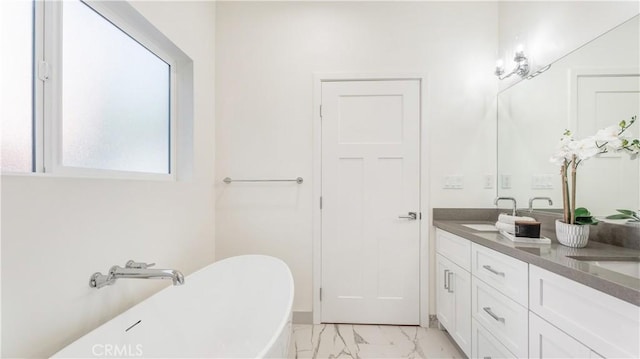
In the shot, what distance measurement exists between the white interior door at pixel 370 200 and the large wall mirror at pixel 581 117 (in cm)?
72

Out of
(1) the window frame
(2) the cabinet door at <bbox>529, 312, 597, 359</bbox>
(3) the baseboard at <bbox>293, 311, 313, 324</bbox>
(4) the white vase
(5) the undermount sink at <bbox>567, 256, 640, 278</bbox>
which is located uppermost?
(1) the window frame

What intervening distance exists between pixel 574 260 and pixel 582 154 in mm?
548

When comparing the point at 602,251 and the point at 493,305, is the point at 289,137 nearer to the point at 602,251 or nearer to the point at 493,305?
the point at 493,305

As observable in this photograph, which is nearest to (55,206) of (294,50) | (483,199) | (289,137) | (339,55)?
(289,137)

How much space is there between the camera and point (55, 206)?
38.1 inches

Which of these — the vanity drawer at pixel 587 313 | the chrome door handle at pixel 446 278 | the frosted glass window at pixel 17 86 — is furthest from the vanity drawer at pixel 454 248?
the frosted glass window at pixel 17 86

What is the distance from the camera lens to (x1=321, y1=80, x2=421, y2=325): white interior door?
2195mm

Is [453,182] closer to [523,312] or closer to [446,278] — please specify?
[446,278]

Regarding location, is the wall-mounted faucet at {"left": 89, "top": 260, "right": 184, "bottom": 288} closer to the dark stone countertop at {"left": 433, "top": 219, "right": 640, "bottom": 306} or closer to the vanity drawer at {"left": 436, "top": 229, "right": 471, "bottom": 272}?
the dark stone countertop at {"left": 433, "top": 219, "right": 640, "bottom": 306}

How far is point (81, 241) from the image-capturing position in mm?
1079

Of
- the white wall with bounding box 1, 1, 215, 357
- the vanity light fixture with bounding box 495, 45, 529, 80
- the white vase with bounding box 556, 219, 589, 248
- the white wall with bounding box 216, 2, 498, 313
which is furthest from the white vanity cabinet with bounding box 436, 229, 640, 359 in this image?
the white wall with bounding box 1, 1, 215, 357

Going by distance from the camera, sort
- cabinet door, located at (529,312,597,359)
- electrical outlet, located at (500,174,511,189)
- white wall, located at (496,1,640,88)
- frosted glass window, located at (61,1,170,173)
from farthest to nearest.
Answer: electrical outlet, located at (500,174,511,189), white wall, located at (496,1,640,88), frosted glass window, located at (61,1,170,173), cabinet door, located at (529,312,597,359)

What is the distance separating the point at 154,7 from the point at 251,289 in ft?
6.06

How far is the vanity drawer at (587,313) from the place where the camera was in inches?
30.3
